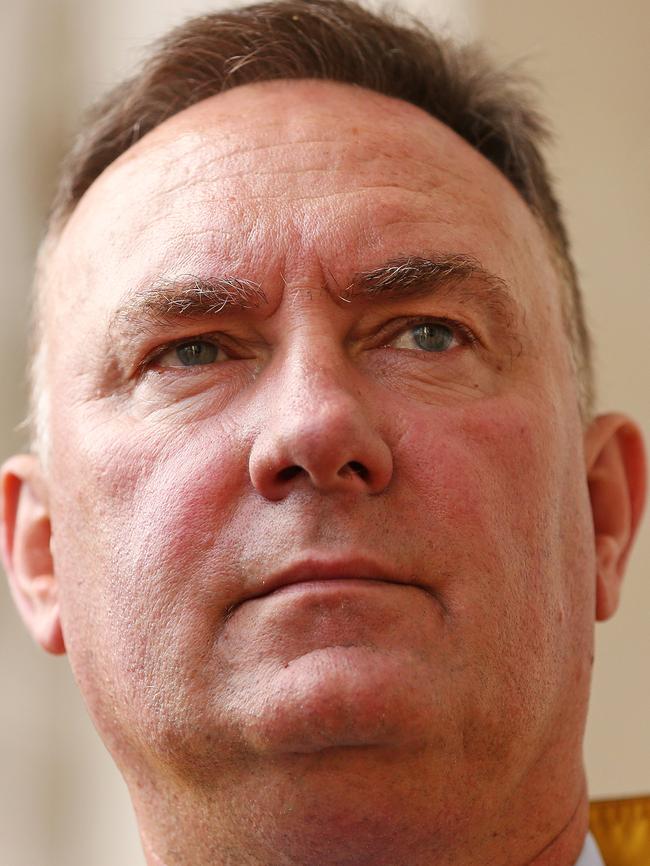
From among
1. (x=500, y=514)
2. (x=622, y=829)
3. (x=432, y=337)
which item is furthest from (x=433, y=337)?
(x=622, y=829)

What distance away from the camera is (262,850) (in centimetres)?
134

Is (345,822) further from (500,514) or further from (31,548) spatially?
(31,548)

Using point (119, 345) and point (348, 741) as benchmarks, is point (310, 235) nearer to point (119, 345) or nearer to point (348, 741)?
point (119, 345)

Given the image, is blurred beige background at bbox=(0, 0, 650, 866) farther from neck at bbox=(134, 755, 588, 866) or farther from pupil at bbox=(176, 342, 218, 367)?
neck at bbox=(134, 755, 588, 866)

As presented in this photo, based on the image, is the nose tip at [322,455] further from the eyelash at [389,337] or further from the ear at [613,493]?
the ear at [613,493]

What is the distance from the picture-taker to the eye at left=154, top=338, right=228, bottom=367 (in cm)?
149

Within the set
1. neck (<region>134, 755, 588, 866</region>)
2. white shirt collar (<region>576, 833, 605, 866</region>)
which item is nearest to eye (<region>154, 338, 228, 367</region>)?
neck (<region>134, 755, 588, 866</region>)

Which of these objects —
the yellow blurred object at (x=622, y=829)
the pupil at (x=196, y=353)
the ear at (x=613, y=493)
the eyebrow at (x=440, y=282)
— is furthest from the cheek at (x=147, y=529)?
the yellow blurred object at (x=622, y=829)

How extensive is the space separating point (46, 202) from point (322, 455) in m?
2.11

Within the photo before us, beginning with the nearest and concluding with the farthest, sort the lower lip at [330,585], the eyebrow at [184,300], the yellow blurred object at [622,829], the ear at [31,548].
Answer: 1. the lower lip at [330,585]
2. the eyebrow at [184,300]
3. the ear at [31,548]
4. the yellow blurred object at [622,829]

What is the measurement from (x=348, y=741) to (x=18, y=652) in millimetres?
2246

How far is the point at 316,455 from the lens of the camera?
50.3 inches

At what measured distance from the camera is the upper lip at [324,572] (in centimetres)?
126

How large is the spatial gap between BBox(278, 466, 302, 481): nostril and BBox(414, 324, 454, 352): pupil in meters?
0.27
